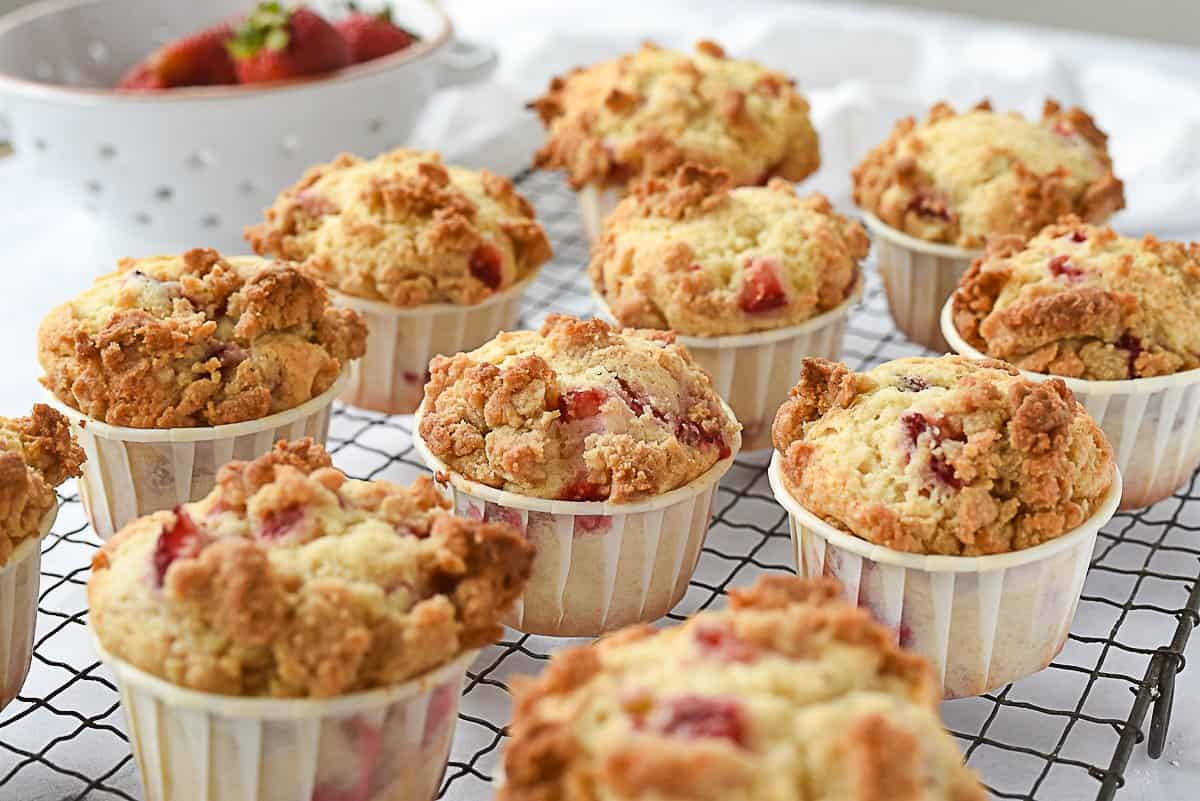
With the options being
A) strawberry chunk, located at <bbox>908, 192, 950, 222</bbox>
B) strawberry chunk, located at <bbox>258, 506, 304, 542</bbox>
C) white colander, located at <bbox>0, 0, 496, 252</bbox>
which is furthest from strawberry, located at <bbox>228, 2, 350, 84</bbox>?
strawberry chunk, located at <bbox>258, 506, 304, 542</bbox>

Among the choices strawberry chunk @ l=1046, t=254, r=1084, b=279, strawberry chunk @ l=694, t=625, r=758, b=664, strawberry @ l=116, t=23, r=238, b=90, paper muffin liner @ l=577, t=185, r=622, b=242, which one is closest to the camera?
strawberry chunk @ l=694, t=625, r=758, b=664

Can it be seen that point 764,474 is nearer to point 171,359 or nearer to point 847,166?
point 171,359

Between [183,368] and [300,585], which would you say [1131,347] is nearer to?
[300,585]

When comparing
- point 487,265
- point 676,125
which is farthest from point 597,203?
point 487,265

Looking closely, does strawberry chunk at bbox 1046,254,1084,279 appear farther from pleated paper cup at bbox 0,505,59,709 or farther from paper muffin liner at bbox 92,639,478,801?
pleated paper cup at bbox 0,505,59,709

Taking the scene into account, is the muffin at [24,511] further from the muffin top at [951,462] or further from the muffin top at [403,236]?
the muffin top at [951,462]

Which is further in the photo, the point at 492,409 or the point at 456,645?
the point at 492,409

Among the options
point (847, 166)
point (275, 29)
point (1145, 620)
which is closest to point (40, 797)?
point (1145, 620)
